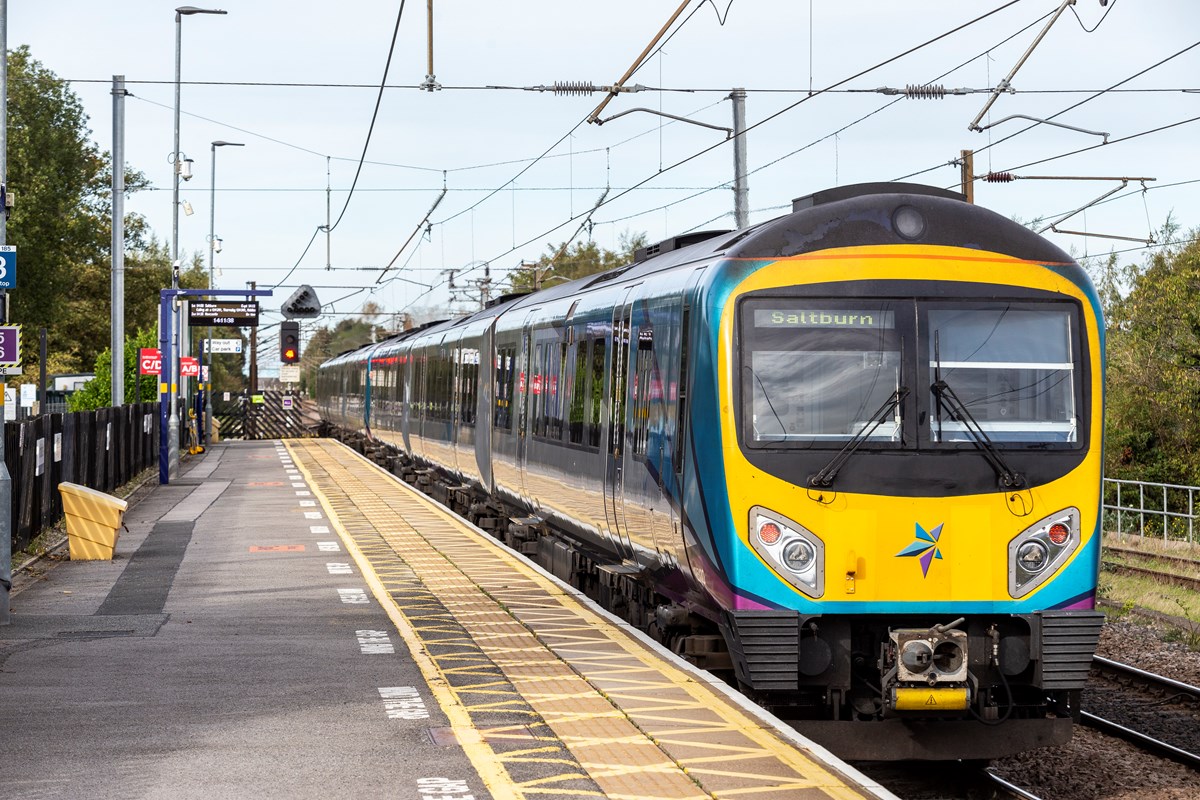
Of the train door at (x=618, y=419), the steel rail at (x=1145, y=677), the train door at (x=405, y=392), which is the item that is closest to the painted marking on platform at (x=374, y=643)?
the train door at (x=618, y=419)

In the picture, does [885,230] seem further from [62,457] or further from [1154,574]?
[62,457]

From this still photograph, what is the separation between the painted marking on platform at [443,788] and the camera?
24.1ft

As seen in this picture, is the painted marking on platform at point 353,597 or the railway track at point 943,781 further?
the painted marking on platform at point 353,597

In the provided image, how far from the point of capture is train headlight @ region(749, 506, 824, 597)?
907 cm

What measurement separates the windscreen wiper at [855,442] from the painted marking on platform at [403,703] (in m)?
2.48

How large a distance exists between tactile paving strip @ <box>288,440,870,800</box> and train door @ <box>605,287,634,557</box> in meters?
0.77

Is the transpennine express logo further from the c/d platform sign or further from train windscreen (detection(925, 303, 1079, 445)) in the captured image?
the c/d platform sign

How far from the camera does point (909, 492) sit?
918 cm

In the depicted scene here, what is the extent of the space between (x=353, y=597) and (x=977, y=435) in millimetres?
6765

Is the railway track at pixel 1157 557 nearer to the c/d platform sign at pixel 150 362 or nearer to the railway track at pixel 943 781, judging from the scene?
the railway track at pixel 943 781

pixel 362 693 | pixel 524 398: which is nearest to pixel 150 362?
pixel 524 398

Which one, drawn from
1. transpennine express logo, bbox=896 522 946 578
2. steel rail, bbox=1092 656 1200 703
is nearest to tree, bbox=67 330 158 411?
steel rail, bbox=1092 656 1200 703

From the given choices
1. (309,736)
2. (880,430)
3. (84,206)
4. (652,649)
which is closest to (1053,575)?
(880,430)

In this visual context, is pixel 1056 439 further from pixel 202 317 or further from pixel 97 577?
pixel 202 317
